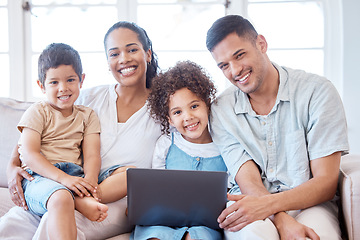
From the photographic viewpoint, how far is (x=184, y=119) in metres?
1.62

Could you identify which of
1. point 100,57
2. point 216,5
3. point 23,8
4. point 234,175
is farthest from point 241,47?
point 23,8

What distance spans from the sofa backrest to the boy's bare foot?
0.69m

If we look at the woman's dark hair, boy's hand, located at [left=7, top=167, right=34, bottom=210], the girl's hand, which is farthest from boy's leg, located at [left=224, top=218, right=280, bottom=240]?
the woman's dark hair

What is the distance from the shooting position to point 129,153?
1698 mm

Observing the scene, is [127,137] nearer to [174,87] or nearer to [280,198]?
[174,87]

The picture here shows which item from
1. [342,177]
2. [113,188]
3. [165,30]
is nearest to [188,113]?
[113,188]

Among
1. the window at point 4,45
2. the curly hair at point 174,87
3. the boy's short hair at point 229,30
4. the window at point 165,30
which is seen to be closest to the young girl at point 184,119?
the curly hair at point 174,87

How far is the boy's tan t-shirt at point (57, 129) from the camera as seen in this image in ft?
5.13

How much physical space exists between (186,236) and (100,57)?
2.20 metres

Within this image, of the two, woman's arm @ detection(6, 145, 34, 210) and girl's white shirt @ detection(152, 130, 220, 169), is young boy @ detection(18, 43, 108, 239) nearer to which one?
woman's arm @ detection(6, 145, 34, 210)

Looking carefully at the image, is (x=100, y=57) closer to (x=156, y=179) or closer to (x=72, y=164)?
(x=72, y=164)

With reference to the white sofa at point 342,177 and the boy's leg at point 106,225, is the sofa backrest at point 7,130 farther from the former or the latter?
the boy's leg at point 106,225

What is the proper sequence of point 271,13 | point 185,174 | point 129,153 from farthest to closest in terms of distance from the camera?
point 271,13 → point 129,153 → point 185,174

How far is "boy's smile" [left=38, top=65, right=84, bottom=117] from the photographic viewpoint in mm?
1617
